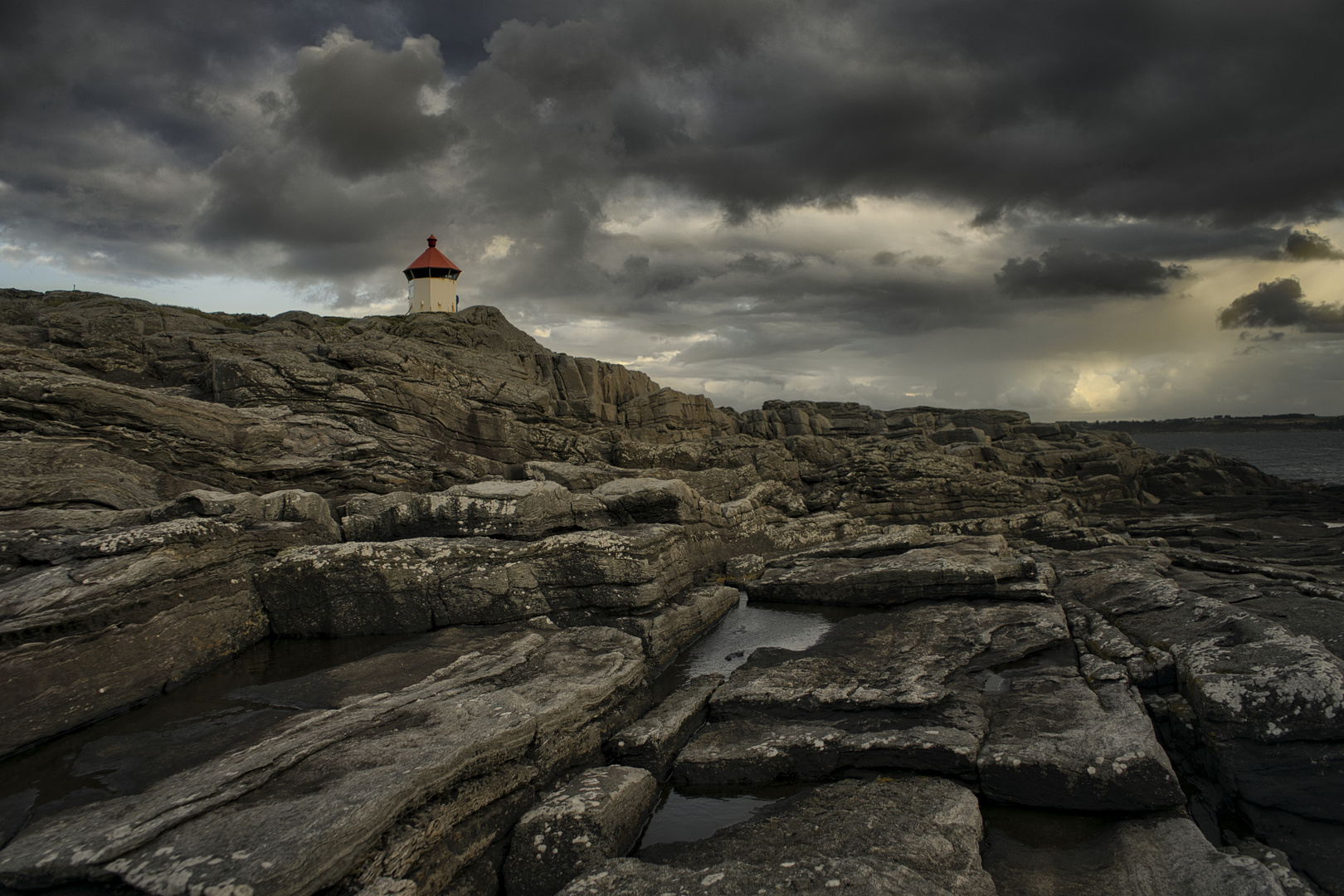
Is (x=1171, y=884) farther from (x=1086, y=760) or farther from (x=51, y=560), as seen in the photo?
(x=51, y=560)

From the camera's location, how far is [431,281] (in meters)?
69.9

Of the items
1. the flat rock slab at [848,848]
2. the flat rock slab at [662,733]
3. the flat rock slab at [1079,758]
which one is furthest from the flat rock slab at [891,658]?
the flat rock slab at [848,848]

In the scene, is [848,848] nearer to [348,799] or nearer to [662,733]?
[662,733]

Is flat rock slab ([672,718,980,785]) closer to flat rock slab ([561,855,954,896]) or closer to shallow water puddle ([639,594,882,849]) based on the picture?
shallow water puddle ([639,594,882,849])

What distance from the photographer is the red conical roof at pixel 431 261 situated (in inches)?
2761

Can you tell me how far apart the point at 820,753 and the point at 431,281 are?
7130cm

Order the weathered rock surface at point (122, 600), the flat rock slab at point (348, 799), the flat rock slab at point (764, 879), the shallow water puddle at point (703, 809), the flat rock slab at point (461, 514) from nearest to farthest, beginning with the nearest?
the flat rock slab at point (348, 799) < the flat rock slab at point (764, 879) < the shallow water puddle at point (703, 809) < the weathered rock surface at point (122, 600) < the flat rock slab at point (461, 514)

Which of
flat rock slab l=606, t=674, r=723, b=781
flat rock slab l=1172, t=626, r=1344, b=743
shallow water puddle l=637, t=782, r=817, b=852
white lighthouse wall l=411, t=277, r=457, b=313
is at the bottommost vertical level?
shallow water puddle l=637, t=782, r=817, b=852

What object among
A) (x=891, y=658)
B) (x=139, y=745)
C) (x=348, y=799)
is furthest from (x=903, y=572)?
(x=139, y=745)

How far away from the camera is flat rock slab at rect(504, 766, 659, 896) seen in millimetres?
6832

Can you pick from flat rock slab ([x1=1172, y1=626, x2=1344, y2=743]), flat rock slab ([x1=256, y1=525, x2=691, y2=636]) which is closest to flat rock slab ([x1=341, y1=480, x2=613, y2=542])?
flat rock slab ([x1=256, y1=525, x2=691, y2=636])

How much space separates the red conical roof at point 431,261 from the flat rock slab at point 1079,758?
238 ft

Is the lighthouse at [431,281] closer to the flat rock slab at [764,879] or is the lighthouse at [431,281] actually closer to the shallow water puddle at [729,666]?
the shallow water puddle at [729,666]

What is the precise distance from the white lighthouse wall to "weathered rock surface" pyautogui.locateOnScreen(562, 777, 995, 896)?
70.1 meters
